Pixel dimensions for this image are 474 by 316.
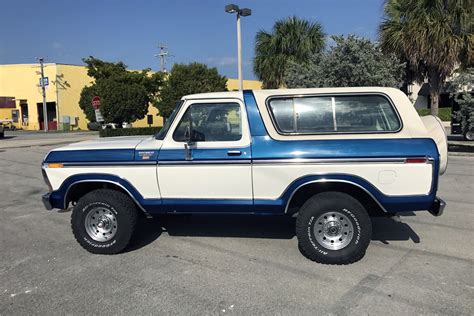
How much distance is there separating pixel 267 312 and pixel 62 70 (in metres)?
50.4

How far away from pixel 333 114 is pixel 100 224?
116 inches

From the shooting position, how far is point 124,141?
5328 mm

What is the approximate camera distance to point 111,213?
499 centimetres

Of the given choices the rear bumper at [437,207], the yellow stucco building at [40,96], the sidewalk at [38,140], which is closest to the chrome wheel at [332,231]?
the rear bumper at [437,207]

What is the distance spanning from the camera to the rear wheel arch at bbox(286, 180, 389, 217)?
4.55m

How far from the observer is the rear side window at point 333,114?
464 centimetres

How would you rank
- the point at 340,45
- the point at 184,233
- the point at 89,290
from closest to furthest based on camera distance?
the point at 89,290
the point at 184,233
the point at 340,45

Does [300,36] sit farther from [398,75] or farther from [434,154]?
[434,154]

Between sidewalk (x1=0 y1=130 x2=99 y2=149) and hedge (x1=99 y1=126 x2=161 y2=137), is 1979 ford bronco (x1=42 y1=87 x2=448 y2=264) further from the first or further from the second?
sidewalk (x1=0 y1=130 x2=99 y2=149)

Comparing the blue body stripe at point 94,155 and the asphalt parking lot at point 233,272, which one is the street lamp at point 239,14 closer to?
the asphalt parking lot at point 233,272

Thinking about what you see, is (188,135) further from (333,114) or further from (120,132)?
(120,132)

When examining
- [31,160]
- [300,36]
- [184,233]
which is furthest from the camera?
[300,36]

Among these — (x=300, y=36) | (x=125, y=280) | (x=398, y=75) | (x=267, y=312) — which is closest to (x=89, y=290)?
(x=125, y=280)

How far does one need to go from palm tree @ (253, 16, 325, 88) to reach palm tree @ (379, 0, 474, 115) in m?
7.20
